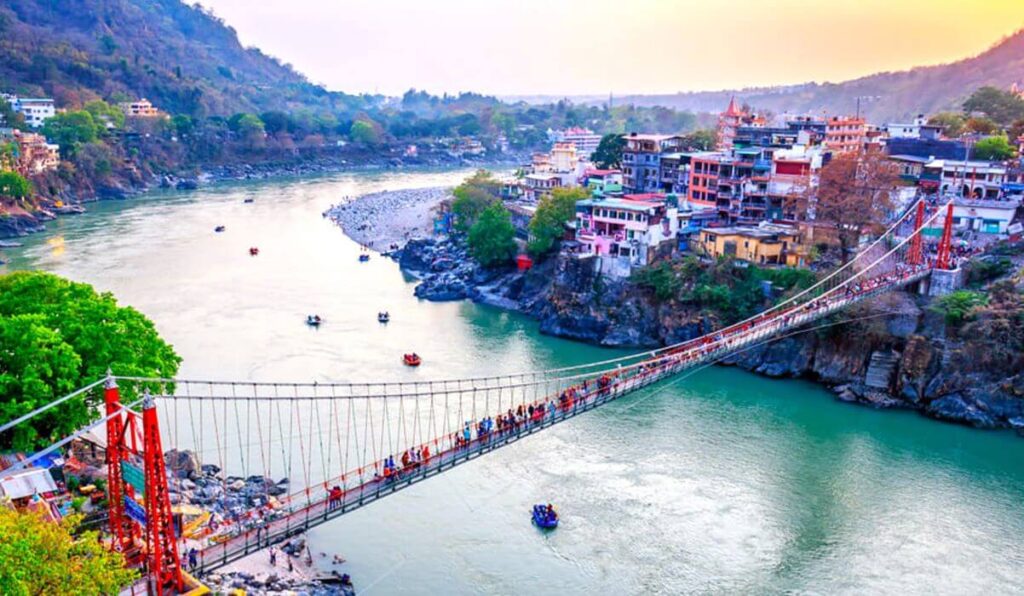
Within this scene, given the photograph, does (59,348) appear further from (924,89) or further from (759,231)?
(924,89)

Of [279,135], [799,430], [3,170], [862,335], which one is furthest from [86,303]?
[279,135]

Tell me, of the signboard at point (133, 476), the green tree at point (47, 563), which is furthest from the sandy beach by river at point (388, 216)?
the green tree at point (47, 563)

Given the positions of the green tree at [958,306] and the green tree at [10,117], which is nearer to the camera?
the green tree at [958,306]

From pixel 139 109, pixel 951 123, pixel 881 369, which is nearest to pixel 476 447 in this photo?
pixel 881 369

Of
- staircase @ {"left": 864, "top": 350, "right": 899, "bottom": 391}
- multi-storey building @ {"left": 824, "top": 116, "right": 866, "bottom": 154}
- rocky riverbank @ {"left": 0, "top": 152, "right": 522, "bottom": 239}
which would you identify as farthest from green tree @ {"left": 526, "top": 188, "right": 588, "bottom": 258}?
rocky riverbank @ {"left": 0, "top": 152, "right": 522, "bottom": 239}

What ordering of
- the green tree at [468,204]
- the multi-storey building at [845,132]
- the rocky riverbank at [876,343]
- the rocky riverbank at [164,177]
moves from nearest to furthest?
1. the rocky riverbank at [876,343]
2. the multi-storey building at [845,132]
3. the green tree at [468,204]
4. the rocky riverbank at [164,177]

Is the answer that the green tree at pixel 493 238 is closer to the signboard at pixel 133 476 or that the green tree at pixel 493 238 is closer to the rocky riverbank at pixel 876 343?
the rocky riverbank at pixel 876 343
